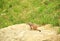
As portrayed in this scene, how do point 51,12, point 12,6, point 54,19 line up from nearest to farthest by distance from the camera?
point 54,19 → point 51,12 → point 12,6

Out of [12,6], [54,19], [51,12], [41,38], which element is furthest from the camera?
[12,6]

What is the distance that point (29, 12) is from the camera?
6.98 m

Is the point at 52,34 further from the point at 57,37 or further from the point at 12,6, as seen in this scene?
the point at 12,6

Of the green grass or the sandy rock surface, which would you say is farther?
the green grass

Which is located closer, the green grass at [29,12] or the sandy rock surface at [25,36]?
the sandy rock surface at [25,36]

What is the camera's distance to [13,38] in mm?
4500

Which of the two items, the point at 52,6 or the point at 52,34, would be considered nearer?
the point at 52,34

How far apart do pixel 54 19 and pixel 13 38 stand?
7.01 ft

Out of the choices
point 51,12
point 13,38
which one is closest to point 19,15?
point 51,12

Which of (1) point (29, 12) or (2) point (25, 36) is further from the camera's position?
(1) point (29, 12)

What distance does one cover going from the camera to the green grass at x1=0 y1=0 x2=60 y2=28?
646 centimetres

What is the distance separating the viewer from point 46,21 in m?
6.34

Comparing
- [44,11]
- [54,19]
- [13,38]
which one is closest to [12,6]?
[44,11]

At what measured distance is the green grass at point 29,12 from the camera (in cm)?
646
